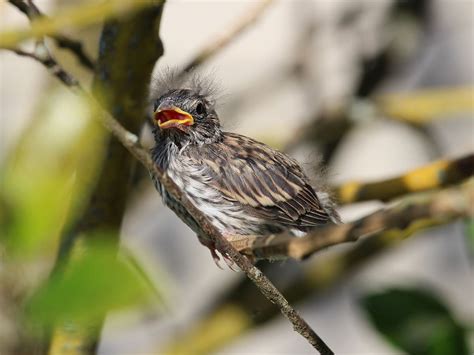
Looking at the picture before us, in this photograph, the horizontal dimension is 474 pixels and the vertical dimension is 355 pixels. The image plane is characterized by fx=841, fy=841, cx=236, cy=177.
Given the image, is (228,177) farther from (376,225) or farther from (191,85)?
(376,225)

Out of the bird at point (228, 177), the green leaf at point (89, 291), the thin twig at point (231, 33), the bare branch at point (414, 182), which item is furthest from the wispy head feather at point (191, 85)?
the green leaf at point (89, 291)

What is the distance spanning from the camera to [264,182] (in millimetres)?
1245

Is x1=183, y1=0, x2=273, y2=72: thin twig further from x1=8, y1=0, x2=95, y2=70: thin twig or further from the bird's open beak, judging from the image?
the bird's open beak

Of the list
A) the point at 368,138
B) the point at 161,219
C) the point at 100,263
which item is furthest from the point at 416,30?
the point at 100,263

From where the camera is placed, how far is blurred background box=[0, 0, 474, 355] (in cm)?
61

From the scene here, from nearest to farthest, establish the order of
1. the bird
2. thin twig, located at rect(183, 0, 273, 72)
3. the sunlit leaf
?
1. the sunlit leaf
2. the bird
3. thin twig, located at rect(183, 0, 273, 72)

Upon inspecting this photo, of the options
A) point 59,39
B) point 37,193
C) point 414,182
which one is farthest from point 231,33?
point 37,193

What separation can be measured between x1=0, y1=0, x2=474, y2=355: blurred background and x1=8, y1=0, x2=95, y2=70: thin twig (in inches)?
3.2

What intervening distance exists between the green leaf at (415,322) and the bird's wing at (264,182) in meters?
0.17

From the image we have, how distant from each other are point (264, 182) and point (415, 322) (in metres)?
0.35

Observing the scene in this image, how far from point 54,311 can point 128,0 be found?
30.9 inches

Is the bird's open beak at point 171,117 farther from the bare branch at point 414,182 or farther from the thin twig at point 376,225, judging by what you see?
the bare branch at point 414,182

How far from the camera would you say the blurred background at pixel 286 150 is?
606 mm

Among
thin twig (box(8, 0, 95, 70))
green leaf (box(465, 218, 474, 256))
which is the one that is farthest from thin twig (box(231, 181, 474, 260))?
thin twig (box(8, 0, 95, 70))
